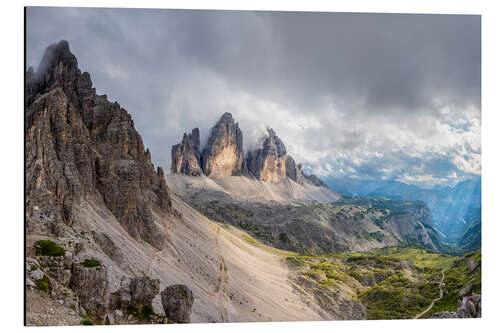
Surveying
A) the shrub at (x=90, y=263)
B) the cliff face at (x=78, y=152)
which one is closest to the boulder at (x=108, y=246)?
the cliff face at (x=78, y=152)

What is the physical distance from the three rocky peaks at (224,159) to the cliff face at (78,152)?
9958 cm

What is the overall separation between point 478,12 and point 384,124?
9.65 m

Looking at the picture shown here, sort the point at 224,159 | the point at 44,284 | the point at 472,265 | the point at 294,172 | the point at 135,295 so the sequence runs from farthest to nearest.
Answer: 1. the point at 294,172
2. the point at 224,159
3. the point at 472,265
4. the point at 135,295
5. the point at 44,284

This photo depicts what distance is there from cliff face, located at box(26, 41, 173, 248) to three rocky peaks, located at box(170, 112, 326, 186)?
99.6m

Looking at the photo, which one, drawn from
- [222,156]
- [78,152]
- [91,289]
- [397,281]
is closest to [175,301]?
[91,289]

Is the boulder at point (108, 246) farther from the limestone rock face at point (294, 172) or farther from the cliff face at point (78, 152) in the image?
the limestone rock face at point (294, 172)

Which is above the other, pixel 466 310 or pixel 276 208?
pixel 466 310

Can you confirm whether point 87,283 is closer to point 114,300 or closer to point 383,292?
point 114,300

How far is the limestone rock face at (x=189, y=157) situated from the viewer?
447 ft

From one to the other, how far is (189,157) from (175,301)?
129 meters

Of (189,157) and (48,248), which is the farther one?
(189,157)

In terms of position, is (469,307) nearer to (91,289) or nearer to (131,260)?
(131,260)

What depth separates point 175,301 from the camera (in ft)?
45.1
